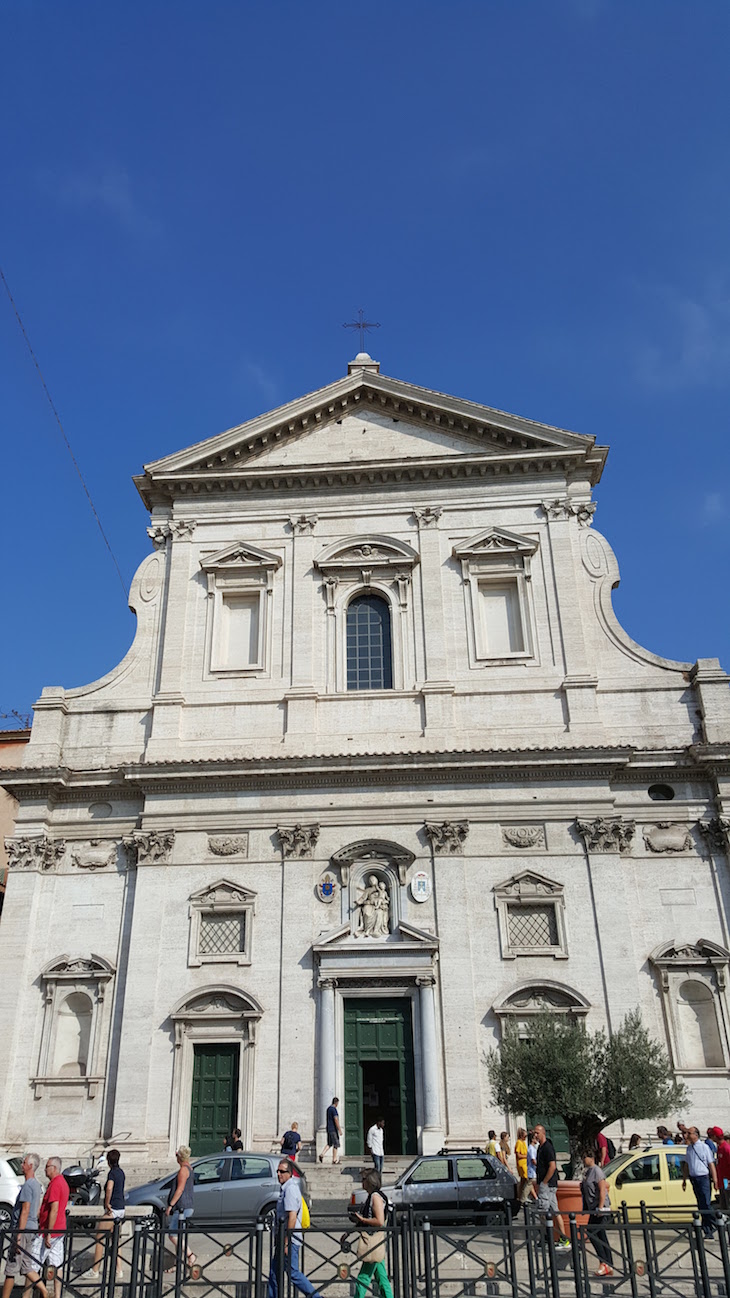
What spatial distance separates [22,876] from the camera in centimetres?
2369

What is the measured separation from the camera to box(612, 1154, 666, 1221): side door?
14.5 metres

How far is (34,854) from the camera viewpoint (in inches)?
938

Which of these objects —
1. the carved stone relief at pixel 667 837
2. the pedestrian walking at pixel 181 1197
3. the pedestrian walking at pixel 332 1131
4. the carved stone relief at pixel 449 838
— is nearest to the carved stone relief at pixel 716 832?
the carved stone relief at pixel 667 837

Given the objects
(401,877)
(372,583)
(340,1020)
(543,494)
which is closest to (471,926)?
(401,877)

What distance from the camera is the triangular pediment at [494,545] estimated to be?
26094 mm

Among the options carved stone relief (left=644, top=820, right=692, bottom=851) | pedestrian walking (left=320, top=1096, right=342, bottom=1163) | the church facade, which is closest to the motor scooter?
the church facade

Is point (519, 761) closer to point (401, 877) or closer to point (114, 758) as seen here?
point (401, 877)

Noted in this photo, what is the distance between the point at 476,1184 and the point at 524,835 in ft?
29.8

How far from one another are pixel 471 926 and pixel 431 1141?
4195 millimetres

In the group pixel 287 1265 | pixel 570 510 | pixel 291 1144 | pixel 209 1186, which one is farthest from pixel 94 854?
pixel 287 1265

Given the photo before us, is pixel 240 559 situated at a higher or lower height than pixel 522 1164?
higher

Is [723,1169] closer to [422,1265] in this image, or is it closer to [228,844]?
[422,1265]

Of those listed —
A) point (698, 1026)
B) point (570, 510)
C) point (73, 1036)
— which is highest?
point (570, 510)

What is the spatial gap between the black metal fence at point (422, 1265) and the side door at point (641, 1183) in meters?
2.56
